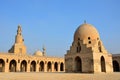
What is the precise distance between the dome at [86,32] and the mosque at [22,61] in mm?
15103

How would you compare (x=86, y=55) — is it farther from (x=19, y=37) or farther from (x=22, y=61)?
(x=19, y=37)

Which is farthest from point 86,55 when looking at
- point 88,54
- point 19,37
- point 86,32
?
point 19,37

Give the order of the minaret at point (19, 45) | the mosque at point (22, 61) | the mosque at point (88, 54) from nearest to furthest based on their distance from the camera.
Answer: the mosque at point (88, 54), the mosque at point (22, 61), the minaret at point (19, 45)

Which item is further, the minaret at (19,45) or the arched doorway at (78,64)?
the minaret at (19,45)

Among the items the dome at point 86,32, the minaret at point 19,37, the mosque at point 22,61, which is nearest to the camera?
the dome at point 86,32

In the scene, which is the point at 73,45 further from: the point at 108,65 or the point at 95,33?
the point at 108,65

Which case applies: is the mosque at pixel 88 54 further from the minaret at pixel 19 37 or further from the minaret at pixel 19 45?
the minaret at pixel 19 37

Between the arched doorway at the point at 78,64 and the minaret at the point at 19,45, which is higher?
the minaret at the point at 19,45

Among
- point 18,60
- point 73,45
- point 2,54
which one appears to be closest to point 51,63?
point 18,60

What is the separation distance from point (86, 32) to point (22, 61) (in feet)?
65.1

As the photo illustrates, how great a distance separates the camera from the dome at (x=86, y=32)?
96.7 feet

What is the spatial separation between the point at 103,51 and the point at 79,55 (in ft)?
13.8

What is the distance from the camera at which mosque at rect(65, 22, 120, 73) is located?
26.2 meters

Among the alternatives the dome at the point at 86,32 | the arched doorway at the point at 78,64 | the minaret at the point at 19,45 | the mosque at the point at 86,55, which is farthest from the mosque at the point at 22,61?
the dome at the point at 86,32
